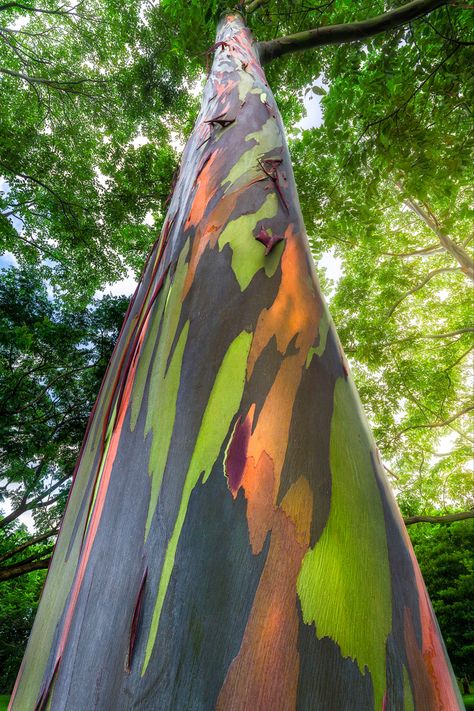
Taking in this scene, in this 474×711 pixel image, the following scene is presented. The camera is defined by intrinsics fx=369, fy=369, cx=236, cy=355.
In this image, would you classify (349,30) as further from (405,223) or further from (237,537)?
(405,223)

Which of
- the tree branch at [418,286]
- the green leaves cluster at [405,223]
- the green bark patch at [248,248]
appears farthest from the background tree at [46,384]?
the tree branch at [418,286]

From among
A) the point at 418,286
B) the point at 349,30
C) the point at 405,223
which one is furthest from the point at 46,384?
the point at 405,223

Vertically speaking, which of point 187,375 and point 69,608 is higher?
point 187,375

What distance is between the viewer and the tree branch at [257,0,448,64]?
2.02 meters

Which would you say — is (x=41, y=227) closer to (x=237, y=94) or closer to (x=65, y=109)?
(x=65, y=109)

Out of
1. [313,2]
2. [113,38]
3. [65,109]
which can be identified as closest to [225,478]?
[313,2]

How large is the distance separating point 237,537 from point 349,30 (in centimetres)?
269

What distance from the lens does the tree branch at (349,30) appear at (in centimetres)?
202

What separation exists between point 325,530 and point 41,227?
7.68 m

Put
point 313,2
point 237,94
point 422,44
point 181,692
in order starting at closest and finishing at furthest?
point 181,692 < point 237,94 < point 422,44 < point 313,2

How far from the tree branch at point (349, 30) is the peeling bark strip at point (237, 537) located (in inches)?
83.0

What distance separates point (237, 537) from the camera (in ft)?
1.19

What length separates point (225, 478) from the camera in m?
0.40

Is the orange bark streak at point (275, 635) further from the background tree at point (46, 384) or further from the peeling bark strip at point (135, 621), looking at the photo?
the background tree at point (46, 384)
